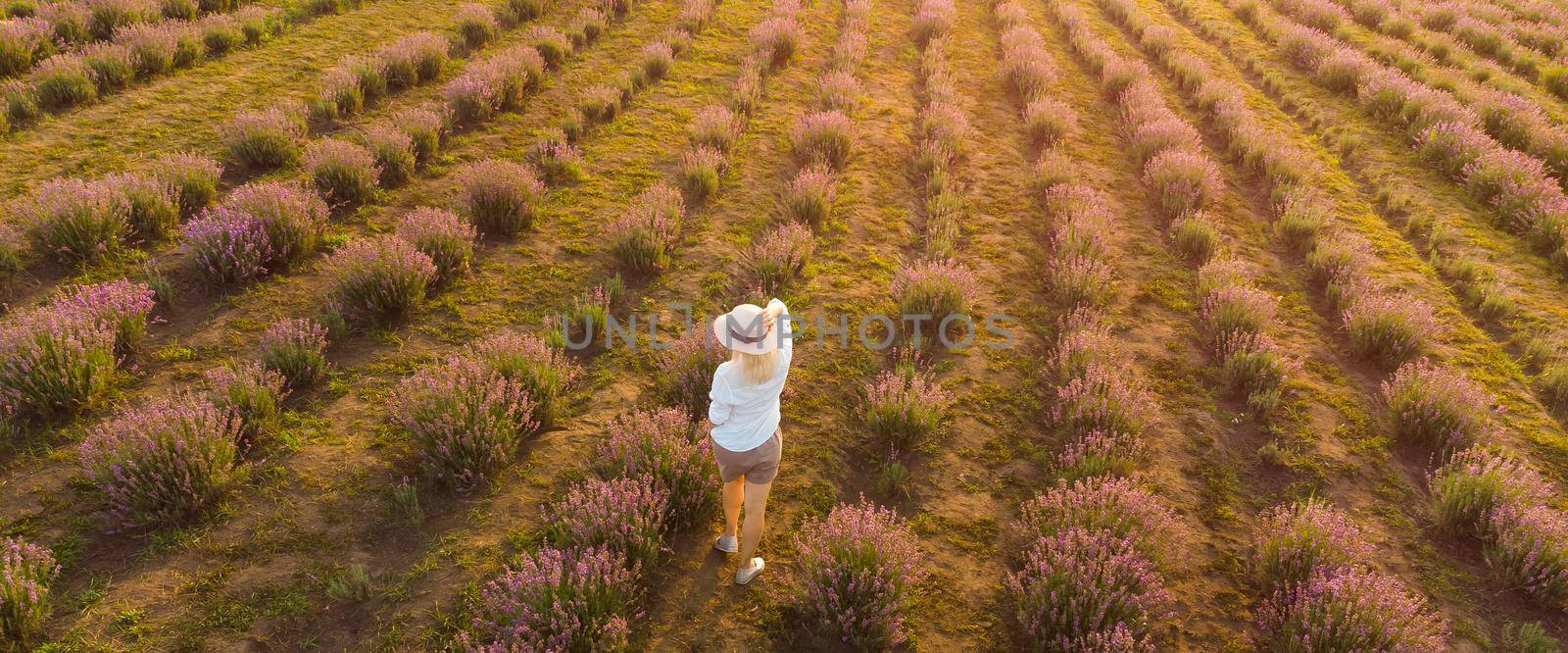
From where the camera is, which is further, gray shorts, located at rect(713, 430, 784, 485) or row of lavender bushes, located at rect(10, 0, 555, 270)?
row of lavender bushes, located at rect(10, 0, 555, 270)

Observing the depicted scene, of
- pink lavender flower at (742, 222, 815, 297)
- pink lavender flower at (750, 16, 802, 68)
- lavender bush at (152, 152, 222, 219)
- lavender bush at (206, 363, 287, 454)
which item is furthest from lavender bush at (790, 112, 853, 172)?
lavender bush at (152, 152, 222, 219)

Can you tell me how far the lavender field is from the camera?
3.72 meters

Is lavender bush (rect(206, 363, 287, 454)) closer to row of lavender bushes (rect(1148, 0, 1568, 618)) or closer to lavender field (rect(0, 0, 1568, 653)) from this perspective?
lavender field (rect(0, 0, 1568, 653))

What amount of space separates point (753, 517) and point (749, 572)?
1.31 ft

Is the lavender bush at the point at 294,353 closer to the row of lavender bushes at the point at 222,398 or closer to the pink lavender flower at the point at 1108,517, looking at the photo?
the row of lavender bushes at the point at 222,398

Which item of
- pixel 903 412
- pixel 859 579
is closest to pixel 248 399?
pixel 859 579

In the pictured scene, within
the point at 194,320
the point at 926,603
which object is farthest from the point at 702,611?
the point at 194,320

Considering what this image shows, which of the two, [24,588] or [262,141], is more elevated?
[262,141]

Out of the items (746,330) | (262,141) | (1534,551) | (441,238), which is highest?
(746,330)

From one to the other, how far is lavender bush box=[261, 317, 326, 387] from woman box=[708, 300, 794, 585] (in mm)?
3420

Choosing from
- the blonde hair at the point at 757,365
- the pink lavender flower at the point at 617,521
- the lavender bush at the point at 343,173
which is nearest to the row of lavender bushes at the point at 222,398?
the pink lavender flower at the point at 617,521

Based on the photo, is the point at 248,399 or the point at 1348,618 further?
the point at 248,399

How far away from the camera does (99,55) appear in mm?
8492

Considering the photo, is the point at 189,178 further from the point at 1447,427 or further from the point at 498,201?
the point at 1447,427
